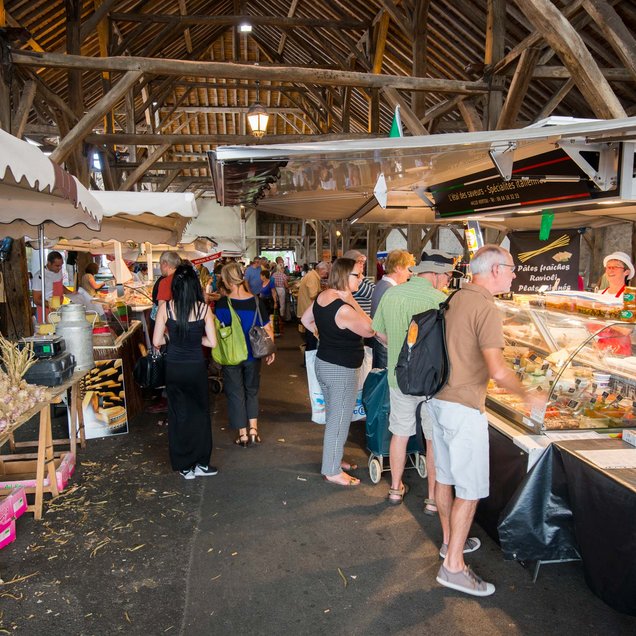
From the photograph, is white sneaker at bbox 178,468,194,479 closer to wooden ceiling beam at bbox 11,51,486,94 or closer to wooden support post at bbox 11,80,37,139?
wooden ceiling beam at bbox 11,51,486,94

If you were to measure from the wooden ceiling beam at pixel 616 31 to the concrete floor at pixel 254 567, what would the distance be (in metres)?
4.17

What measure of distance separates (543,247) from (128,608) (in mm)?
6083

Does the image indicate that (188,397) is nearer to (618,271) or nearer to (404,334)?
(404,334)

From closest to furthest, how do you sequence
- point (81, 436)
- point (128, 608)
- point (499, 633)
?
point (499, 633), point (128, 608), point (81, 436)

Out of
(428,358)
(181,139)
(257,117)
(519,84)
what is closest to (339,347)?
(428,358)

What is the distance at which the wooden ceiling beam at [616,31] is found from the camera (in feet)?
14.8

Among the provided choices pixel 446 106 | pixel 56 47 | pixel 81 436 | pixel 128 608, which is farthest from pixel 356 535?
pixel 56 47

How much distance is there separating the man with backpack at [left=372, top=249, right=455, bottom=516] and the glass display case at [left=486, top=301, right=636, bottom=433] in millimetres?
586

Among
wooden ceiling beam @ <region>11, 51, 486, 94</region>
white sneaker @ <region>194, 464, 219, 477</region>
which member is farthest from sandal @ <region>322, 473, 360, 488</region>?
wooden ceiling beam @ <region>11, 51, 486, 94</region>

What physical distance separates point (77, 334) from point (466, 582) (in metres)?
3.68

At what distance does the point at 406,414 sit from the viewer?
363 cm

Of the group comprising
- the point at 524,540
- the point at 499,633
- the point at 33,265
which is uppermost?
the point at 33,265

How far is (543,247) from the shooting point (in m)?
6.60

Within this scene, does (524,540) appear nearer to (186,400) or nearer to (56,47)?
(186,400)
